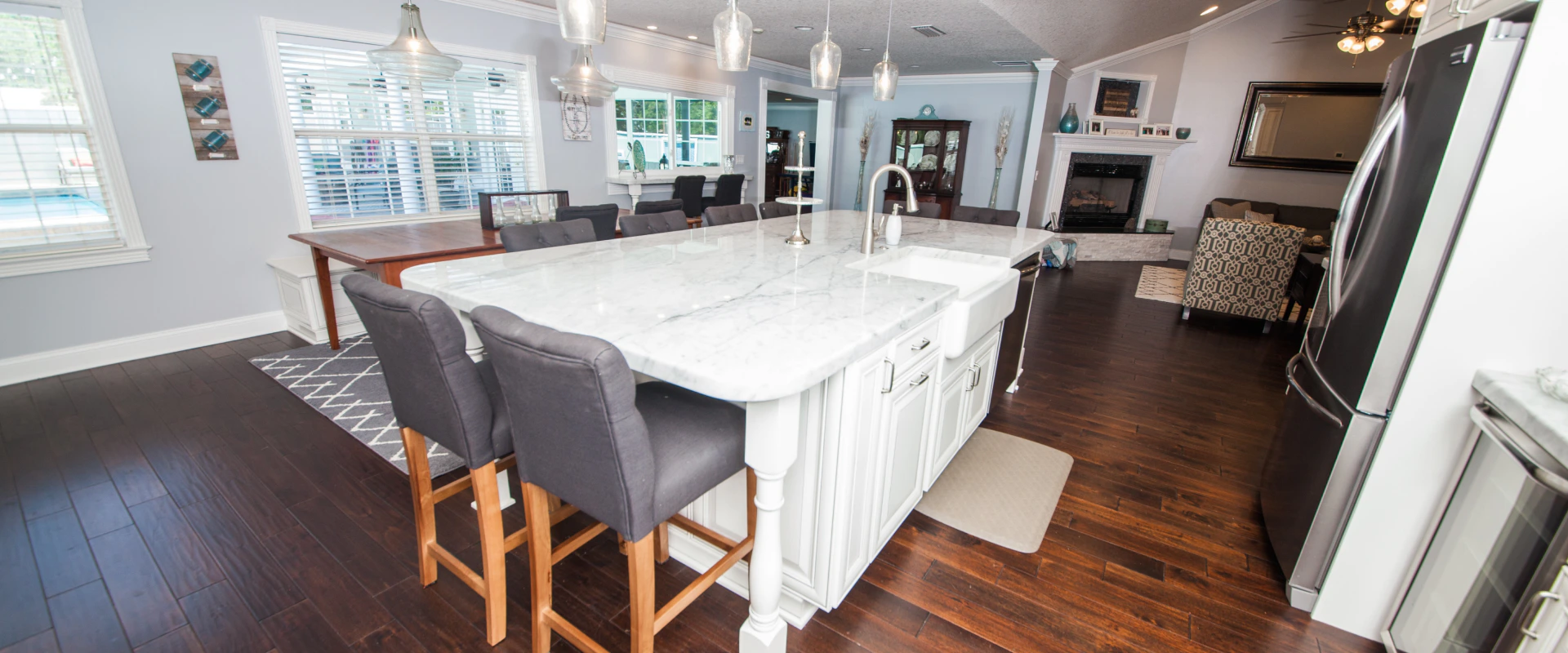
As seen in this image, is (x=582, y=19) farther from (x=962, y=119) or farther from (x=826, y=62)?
(x=962, y=119)

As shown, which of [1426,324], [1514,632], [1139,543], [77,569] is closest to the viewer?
[1514,632]

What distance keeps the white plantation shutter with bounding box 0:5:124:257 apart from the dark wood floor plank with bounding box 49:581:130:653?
253 centimetres

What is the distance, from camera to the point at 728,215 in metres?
3.42

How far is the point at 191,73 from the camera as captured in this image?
3217 millimetres

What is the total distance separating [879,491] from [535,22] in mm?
4731

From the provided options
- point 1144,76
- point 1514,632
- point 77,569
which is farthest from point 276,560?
point 1144,76

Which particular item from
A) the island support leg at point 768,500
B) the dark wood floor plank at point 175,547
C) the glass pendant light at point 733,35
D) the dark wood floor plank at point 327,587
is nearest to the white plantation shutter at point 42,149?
the dark wood floor plank at point 175,547

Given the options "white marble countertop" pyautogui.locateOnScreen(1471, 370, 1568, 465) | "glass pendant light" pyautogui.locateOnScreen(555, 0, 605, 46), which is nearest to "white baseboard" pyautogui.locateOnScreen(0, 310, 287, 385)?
"glass pendant light" pyautogui.locateOnScreen(555, 0, 605, 46)

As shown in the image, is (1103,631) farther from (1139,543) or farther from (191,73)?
(191,73)

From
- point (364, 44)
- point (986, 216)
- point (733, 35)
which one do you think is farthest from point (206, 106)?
point (986, 216)

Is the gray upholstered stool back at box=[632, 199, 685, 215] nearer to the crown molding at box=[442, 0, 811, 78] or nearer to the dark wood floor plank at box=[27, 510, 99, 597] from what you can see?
the crown molding at box=[442, 0, 811, 78]

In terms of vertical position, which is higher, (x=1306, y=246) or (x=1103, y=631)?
(x=1306, y=246)

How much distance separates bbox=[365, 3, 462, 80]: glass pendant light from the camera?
9.52 ft

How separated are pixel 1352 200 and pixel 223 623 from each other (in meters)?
3.19
